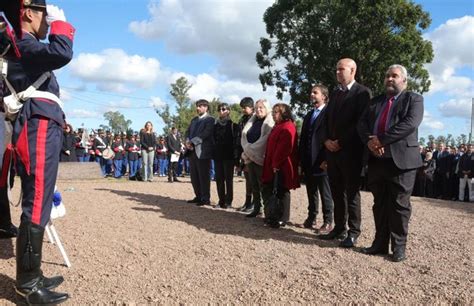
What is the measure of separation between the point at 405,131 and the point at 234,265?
2.14 meters

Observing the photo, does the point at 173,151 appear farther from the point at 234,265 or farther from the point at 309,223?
the point at 234,265

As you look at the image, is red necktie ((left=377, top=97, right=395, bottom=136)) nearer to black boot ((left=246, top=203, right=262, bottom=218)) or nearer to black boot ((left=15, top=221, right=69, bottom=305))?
black boot ((left=246, top=203, right=262, bottom=218))

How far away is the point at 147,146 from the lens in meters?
14.7

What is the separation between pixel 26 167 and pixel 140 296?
129 cm

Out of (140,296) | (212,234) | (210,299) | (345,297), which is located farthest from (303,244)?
(140,296)

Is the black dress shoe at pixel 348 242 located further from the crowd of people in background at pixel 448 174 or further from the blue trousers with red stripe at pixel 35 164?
the crowd of people in background at pixel 448 174

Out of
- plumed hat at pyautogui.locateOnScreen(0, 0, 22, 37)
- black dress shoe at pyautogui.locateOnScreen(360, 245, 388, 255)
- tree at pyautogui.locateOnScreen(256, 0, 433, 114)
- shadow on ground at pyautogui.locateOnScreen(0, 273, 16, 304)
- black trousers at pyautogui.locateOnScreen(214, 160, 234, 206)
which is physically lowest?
shadow on ground at pyautogui.locateOnScreen(0, 273, 16, 304)

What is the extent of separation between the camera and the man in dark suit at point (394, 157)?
4.27 m

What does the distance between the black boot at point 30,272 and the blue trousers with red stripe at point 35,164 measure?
91 mm

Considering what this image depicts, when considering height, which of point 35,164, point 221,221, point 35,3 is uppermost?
point 35,3

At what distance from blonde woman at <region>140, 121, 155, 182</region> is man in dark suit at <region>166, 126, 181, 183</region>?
0.77 m

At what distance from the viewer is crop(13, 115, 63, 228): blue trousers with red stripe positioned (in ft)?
10.3

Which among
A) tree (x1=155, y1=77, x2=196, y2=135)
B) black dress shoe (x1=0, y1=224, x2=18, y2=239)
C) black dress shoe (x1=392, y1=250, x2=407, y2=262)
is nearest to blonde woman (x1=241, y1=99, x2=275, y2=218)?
black dress shoe (x1=392, y1=250, x2=407, y2=262)

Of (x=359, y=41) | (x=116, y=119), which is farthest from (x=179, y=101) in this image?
(x=116, y=119)
